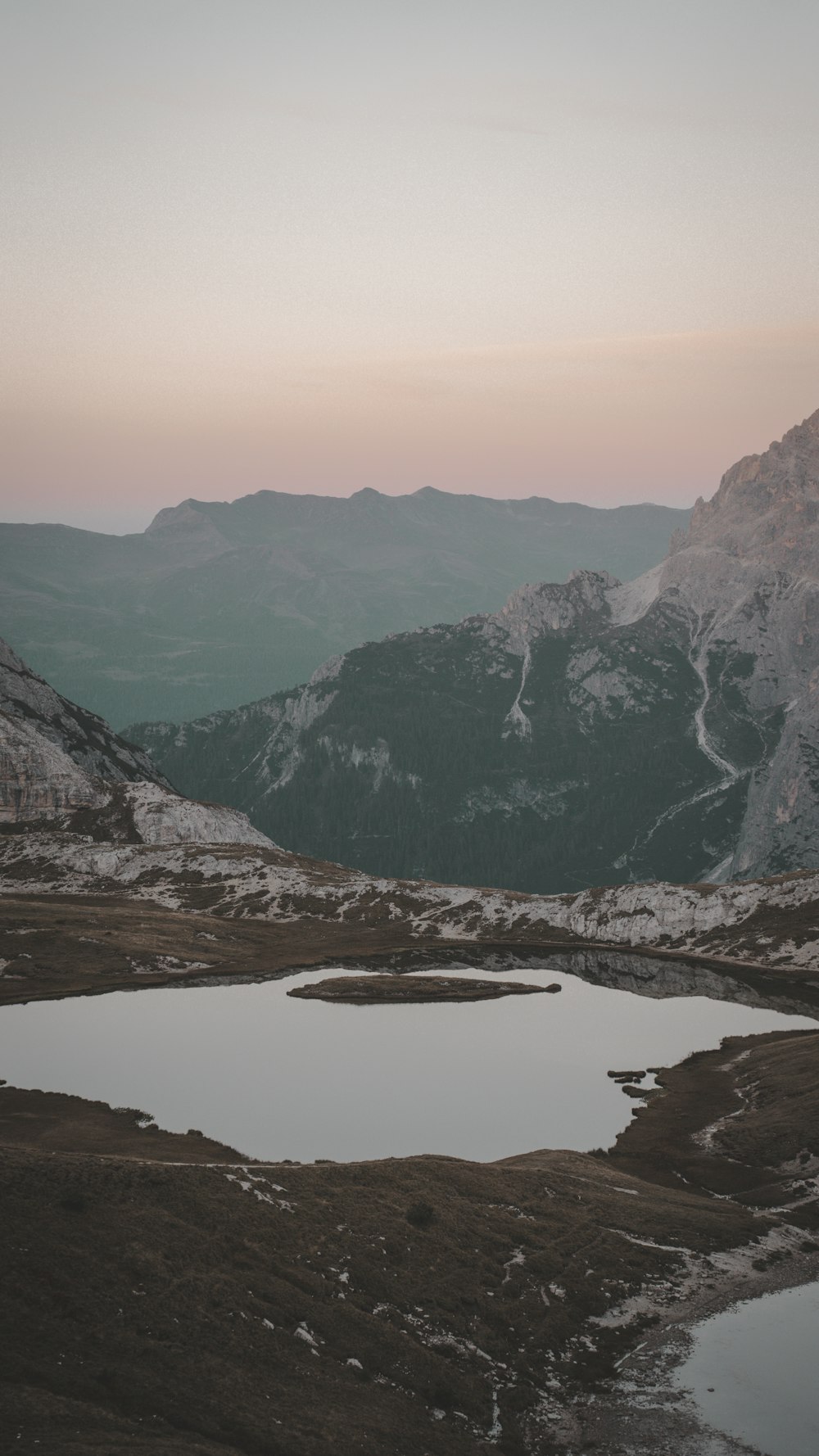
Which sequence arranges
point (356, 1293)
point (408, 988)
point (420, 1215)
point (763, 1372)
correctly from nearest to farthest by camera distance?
1. point (763, 1372)
2. point (356, 1293)
3. point (420, 1215)
4. point (408, 988)

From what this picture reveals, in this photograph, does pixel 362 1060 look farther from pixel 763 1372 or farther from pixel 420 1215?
pixel 763 1372

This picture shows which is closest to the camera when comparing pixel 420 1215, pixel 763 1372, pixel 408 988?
pixel 763 1372

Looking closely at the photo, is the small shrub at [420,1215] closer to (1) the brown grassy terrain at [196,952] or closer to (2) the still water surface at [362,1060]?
(2) the still water surface at [362,1060]

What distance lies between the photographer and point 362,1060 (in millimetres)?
116000

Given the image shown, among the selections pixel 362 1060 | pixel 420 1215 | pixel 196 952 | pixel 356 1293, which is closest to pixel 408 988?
pixel 196 952

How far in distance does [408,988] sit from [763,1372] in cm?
10485

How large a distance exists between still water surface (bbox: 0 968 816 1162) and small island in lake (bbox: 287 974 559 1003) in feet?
12.8

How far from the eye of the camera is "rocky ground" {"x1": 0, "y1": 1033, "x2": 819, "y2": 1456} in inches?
1722

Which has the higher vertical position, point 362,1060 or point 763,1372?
point 763,1372

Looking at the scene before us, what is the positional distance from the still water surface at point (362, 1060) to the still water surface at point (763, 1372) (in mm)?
30832

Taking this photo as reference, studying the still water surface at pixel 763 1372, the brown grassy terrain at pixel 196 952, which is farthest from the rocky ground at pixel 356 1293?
the brown grassy terrain at pixel 196 952

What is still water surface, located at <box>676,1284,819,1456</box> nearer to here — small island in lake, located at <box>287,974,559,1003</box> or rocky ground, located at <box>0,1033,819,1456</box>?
rocky ground, located at <box>0,1033,819,1456</box>

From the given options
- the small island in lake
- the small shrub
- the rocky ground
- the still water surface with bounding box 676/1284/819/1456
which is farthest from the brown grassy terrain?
the still water surface with bounding box 676/1284/819/1456

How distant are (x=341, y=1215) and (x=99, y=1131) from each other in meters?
29.4
